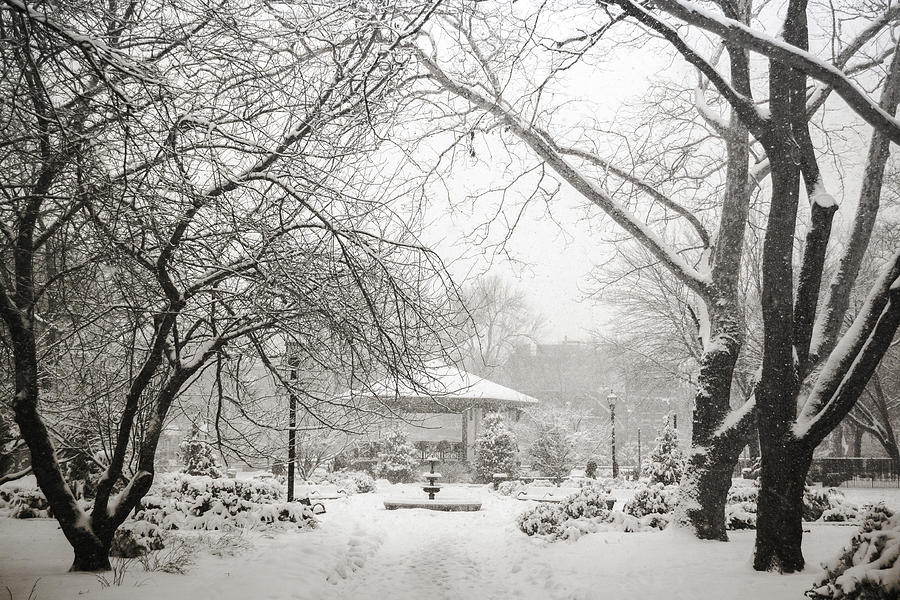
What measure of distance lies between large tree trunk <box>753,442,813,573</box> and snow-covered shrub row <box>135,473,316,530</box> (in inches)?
266

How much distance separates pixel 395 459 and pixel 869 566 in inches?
776

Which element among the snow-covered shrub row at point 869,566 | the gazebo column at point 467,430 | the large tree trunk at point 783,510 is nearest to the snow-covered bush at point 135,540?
the snow-covered shrub row at point 869,566

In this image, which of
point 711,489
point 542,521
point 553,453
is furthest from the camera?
point 553,453

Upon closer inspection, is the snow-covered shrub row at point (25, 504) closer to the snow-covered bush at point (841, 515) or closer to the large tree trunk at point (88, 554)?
the large tree trunk at point (88, 554)

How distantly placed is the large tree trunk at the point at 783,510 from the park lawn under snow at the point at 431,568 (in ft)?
0.59

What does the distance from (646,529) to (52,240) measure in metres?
9.18

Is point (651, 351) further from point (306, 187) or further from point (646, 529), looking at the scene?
point (306, 187)

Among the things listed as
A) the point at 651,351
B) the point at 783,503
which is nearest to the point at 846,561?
the point at 783,503

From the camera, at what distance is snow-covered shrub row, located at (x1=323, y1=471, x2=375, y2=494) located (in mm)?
17359

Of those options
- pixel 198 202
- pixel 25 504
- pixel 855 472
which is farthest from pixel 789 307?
pixel 855 472

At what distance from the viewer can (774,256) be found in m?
6.01

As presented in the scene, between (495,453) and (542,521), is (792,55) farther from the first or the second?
(495,453)

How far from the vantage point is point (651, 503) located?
10508 millimetres

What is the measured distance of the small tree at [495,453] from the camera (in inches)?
865
